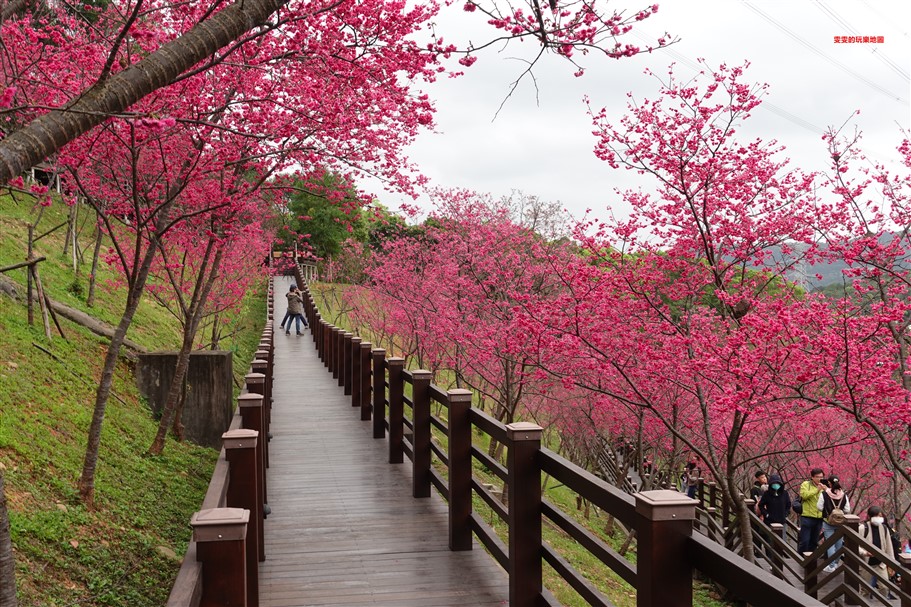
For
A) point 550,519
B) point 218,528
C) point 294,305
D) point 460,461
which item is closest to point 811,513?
point 460,461

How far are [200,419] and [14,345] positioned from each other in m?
2.99

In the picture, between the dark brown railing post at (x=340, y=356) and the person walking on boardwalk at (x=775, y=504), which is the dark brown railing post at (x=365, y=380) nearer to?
the dark brown railing post at (x=340, y=356)

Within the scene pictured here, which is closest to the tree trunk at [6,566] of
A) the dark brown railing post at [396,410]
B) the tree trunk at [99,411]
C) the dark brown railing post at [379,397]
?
the tree trunk at [99,411]

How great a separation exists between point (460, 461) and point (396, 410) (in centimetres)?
294

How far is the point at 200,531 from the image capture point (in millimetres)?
2492

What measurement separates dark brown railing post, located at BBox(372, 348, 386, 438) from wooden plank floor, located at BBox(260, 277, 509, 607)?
0.20 meters

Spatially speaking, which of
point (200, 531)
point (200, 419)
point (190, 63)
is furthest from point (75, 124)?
point (200, 419)

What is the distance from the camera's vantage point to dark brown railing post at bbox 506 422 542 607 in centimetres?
419

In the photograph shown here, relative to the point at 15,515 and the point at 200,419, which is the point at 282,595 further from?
the point at 200,419

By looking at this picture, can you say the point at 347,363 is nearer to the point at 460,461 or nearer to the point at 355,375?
the point at 355,375

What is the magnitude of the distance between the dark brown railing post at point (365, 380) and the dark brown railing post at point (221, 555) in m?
8.86

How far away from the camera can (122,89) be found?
3.61 metres

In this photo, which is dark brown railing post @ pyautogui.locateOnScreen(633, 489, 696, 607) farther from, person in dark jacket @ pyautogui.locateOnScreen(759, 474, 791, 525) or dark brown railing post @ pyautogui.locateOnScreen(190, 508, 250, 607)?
person in dark jacket @ pyautogui.locateOnScreen(759, 474, 791, 525)

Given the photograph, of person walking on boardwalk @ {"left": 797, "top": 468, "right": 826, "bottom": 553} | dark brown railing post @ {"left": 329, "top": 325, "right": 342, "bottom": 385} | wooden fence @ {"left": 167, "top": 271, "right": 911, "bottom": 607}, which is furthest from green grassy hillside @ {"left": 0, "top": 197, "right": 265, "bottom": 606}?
person walking on boardwalk @ {"left": 797, "top": 468, "right": 826, "bottom": 553}
